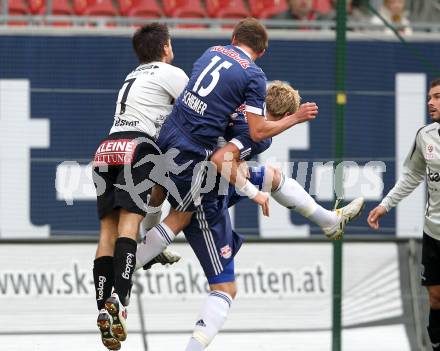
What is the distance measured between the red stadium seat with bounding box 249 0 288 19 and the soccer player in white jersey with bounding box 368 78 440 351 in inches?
137

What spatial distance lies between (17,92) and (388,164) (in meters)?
3.55

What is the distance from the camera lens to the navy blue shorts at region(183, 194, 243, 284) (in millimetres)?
7762

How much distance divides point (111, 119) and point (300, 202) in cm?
310

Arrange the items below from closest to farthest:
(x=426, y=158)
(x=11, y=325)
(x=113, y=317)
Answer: (x=113, y=317) < (x=426, y=158) < (x=11, y=325)

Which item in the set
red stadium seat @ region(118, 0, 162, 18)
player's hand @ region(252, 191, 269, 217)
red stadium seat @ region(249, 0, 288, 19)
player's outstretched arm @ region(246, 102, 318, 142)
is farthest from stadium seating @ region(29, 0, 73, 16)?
player's hand @ region(252, 191, 269, 217)

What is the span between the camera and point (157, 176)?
304 inches

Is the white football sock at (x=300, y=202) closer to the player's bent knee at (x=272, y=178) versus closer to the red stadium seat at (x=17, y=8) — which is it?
the player's bent knee at (x=272, y=178)

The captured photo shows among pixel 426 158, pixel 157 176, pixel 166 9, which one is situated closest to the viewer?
pixel 157 176

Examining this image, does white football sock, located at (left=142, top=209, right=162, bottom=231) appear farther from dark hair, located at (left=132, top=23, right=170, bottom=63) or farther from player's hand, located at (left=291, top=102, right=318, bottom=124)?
player's hand, located at (left=291, top=102, right=318, bottom=124)

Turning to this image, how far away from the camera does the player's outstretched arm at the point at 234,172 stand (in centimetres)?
744

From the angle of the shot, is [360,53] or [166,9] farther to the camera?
[166,9]

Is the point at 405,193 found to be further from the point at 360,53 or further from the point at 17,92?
the point at 17,92

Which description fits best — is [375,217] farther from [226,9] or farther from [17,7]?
[17,7]

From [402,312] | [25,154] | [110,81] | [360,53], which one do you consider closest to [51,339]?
[25,154]
